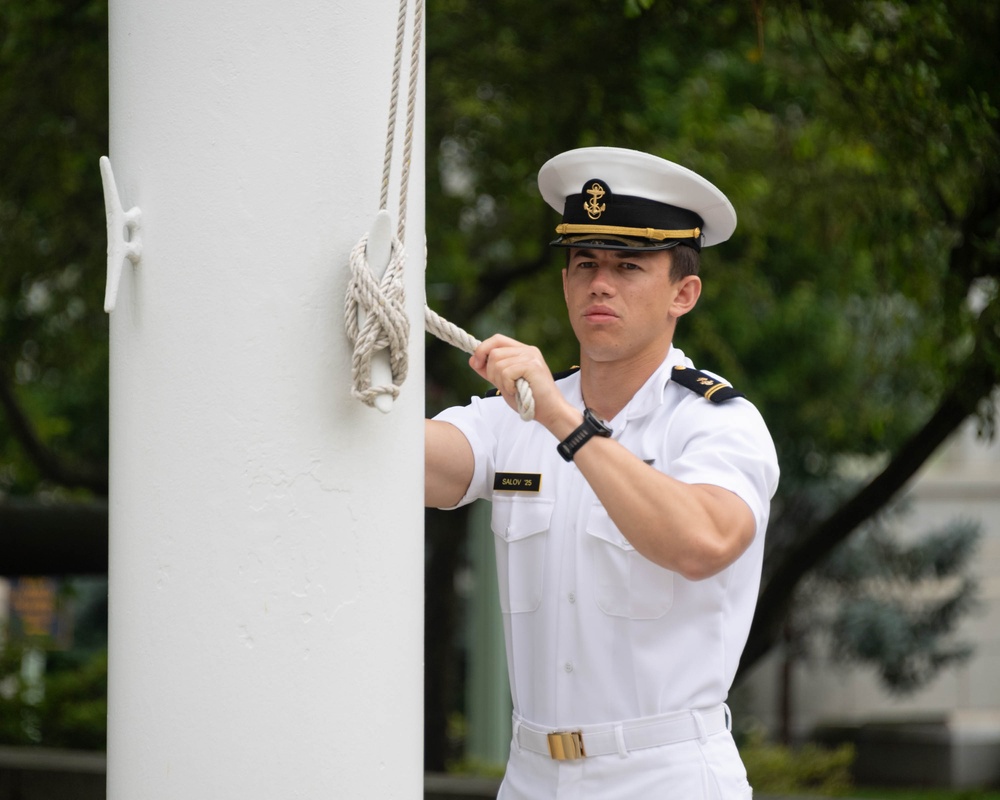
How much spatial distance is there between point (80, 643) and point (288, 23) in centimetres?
1828

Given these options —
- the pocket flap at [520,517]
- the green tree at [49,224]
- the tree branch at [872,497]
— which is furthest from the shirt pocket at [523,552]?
the green tree at [49,224]

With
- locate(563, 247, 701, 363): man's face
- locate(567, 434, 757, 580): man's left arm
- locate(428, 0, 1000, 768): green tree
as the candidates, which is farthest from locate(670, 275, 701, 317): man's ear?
locate(428, 0, 1000, 768): green tree

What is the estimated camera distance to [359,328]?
1.89 meters

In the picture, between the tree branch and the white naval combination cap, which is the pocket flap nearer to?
the white naval combination cap

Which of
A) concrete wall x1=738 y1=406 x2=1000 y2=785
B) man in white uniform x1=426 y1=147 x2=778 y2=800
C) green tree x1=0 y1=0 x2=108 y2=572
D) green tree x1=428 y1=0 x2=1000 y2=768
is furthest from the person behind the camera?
concrete wall x1=738 y1=406 x2=1000 y2=785

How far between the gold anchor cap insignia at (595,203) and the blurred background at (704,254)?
4.92ft

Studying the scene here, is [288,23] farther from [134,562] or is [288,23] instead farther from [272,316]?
[134,562]

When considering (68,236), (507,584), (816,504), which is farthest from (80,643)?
(507,584)

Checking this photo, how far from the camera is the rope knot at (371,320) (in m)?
1.87

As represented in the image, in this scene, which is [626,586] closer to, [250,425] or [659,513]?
[659,513]

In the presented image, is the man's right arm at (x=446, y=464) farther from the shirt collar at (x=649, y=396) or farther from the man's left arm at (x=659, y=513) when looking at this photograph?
the man's left arm at (x=659, y=513)

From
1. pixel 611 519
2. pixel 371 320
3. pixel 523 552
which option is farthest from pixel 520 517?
pixel 371 320

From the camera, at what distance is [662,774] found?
2412 millimetres

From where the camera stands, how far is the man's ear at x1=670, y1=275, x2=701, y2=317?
2.62 m
